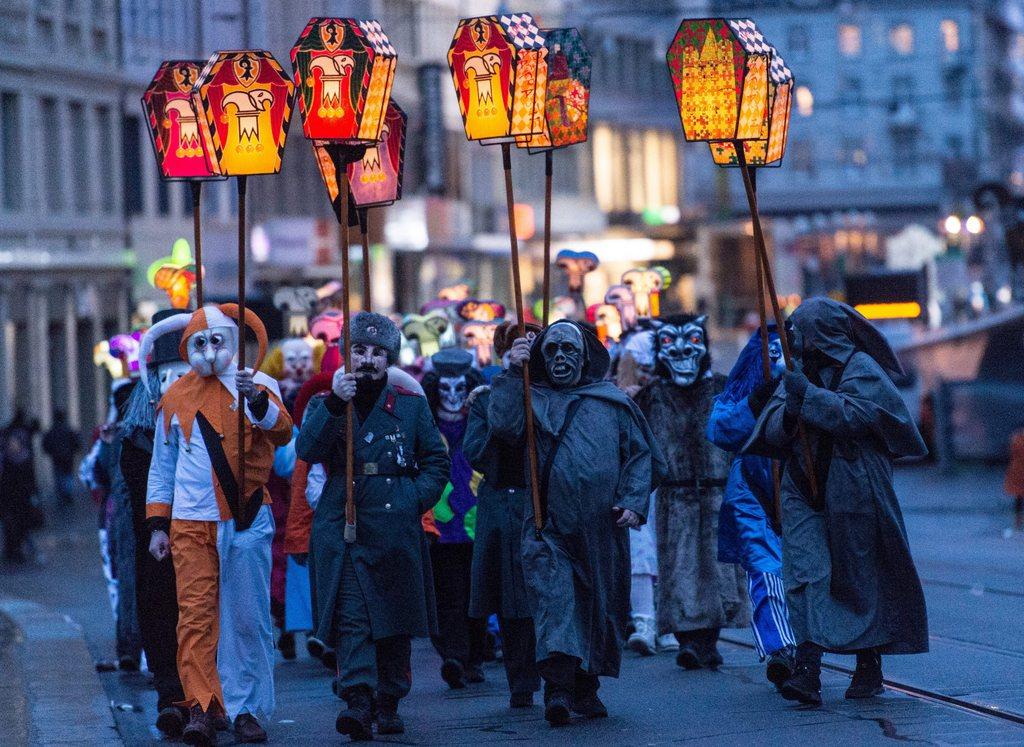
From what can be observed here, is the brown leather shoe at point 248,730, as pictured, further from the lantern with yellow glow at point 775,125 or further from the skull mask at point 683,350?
the lantern with yellow glow at point 775,125

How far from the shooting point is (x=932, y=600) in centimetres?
1520

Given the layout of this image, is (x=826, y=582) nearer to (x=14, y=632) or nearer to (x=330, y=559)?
(x=330, y=559)

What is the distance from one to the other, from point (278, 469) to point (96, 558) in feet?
44.5

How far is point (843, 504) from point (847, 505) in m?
0.02

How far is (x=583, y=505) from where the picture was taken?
10.1 meters

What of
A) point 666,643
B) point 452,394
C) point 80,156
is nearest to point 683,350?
point 452,394

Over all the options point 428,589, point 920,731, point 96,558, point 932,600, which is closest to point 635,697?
point 428,589

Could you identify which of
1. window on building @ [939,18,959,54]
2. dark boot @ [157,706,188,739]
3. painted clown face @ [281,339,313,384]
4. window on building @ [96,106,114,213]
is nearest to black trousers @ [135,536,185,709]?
dark boot @ [157,706,188,739]

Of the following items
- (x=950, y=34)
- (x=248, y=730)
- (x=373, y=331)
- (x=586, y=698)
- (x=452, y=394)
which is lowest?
(x=248, y=730)

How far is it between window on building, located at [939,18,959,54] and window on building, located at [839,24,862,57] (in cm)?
447

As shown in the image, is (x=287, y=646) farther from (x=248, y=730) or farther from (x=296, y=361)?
(x=248, y=730)

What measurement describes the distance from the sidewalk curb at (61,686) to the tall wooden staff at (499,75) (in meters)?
3.17

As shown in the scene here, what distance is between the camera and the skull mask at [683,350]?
1214 centimetres

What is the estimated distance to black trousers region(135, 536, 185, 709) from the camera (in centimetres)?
1066
